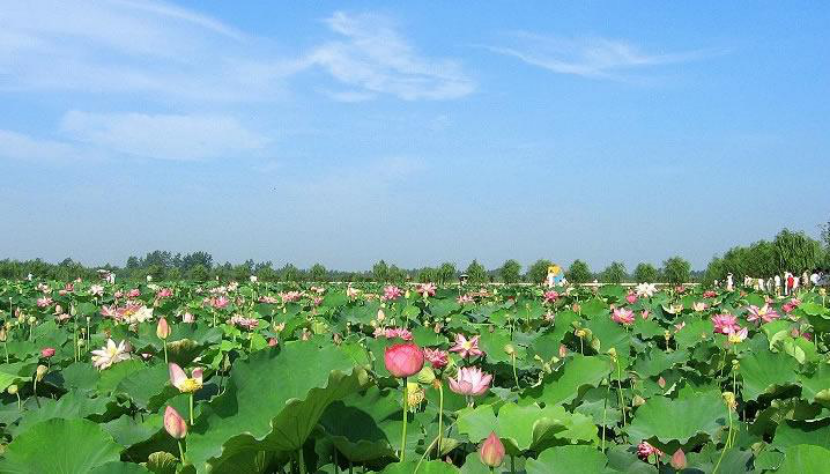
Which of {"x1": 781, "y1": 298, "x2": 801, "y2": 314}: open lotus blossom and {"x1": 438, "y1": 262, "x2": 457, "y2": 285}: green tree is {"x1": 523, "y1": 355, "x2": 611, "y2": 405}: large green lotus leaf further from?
{"x1": 438, "y1": 262, "x2": 457, "y2": 285}: green tree

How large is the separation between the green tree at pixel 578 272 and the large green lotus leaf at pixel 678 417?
1668 inches

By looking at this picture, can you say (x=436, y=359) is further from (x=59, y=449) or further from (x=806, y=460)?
(x=806, y=460)

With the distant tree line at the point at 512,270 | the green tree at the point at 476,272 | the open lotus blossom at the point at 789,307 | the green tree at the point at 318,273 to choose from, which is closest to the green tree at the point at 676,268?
the distant tree line at the point at 512,270

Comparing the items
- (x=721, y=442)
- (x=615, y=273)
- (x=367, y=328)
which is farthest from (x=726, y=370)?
(x=615, y=273)

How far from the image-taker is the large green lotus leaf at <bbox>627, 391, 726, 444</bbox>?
190cm

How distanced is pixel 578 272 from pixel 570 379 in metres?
43.4

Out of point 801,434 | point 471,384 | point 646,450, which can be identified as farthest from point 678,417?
point 471,384

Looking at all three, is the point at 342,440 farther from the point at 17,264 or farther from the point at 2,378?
the point at 17,264

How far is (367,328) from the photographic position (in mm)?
4613

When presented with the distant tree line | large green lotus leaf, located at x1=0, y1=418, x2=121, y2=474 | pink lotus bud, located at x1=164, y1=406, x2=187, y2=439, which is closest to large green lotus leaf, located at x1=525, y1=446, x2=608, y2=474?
pink lotus bud, located at x1=164, y1=406, x2=187, y2=439

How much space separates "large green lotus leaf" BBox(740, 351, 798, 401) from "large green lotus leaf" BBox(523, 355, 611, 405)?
2.39 ft

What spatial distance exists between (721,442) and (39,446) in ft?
5.23

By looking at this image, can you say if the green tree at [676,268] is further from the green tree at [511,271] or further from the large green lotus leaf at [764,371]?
the large green lotus leaf at [764,371]

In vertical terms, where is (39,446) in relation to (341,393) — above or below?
below
